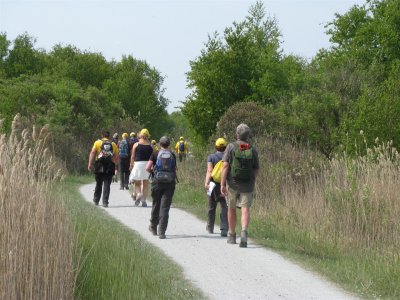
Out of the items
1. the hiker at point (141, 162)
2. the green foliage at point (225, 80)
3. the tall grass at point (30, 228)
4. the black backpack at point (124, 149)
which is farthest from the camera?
the green foliage at point (225, 80)

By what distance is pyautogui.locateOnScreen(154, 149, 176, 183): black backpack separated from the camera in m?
14.0

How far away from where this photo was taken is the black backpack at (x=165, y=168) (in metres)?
14.0

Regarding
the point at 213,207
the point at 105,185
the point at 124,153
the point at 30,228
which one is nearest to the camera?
the point at 30,228

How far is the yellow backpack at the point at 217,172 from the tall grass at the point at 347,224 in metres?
1.13

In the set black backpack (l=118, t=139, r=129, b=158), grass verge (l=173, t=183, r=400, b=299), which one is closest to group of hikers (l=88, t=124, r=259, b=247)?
grass verge (l=173, t=183, r=400, b=299)

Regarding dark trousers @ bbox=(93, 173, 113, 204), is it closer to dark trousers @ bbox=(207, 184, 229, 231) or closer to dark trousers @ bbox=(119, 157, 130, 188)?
dark trousers @ bbox=(119, 157, 130, 188)

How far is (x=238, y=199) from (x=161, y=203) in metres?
1.70

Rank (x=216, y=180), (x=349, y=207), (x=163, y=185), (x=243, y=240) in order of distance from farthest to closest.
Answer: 1. (x=216, y=180)
2. (x=163, y=185)
3. (x=349, y=207)
4. (x=243, y=240)

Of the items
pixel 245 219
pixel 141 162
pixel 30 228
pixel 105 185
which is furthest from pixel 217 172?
pixel 30 228

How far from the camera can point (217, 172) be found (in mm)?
14117

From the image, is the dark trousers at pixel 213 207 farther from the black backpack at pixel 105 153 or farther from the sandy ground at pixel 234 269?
the black backpack at pixel 105 153

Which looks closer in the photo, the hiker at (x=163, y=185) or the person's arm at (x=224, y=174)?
the person's arm at (x=224, y=174)

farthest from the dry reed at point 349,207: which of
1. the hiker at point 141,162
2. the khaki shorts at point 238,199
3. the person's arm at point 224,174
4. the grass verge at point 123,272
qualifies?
the hiker at point 141,162

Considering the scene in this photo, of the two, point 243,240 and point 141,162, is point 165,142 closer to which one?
point 243,240
